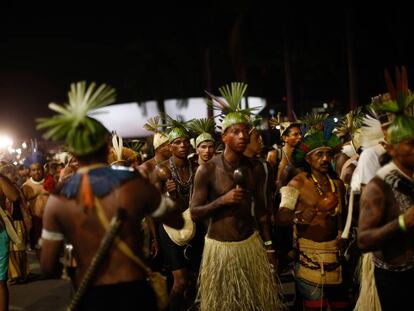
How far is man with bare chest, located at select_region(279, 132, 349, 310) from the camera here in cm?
529

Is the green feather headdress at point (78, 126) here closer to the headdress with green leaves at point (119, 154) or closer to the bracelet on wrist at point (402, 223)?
the bracelet on wrist at point (402, 223)

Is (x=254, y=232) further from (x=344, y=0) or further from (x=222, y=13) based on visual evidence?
(x=222, y=13)

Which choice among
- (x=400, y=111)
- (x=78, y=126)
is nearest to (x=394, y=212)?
(x=400, y=111)

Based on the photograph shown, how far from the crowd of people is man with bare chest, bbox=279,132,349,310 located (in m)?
0.01

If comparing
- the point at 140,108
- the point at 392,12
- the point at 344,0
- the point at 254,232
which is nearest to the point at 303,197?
the point at 254,232

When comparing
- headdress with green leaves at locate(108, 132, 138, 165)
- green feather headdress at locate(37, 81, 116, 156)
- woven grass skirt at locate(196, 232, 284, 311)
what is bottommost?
woven grass skirt at locate(196, 232, 284, 311)

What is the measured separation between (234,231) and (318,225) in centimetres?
85

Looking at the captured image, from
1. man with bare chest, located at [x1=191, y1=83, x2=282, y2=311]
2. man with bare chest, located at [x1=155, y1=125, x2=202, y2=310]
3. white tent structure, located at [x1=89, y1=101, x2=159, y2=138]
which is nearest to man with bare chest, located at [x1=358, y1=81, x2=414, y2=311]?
man with bare chest, located at [x1=191, y1=83, x2=282, y2=311]

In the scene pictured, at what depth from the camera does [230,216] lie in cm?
524

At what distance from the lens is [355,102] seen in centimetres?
1669

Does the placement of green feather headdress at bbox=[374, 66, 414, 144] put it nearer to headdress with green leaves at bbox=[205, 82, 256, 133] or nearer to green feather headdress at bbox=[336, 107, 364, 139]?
headdress with green leaves at bbox=[205, 82, 256, 133]

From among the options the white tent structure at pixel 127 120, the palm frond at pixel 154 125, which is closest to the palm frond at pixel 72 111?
the palm frond at pixel 154 125

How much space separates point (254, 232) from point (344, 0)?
14.4 meters

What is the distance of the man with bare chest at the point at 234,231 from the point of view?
5035mm
